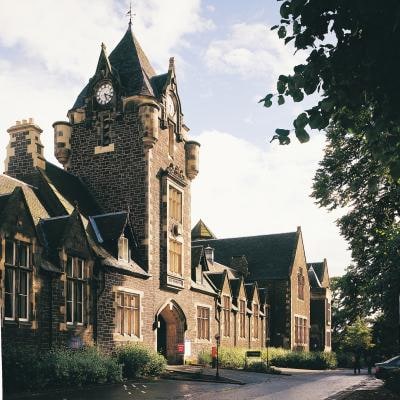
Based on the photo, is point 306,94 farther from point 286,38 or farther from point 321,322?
point 321,322

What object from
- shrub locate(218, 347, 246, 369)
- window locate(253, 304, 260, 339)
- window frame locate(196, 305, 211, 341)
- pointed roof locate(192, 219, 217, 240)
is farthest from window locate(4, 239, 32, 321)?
pointed roof locate(192, 219, 217, 240)

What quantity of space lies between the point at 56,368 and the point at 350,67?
14.9 meters

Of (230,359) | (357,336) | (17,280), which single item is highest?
(17,280)

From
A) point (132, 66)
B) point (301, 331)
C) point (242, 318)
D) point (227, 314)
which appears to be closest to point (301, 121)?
point (132, 66)

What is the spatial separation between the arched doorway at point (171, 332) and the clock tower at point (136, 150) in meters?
1.78

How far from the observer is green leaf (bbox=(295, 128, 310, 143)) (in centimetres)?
768

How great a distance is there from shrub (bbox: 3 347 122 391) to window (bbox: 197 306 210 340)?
42.7 ft

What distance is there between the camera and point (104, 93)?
1211 inches

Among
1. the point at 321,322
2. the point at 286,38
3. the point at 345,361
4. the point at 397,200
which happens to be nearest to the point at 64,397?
the point at 286,38

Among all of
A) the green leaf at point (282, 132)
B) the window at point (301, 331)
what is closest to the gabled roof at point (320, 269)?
the window at point (301, 331)

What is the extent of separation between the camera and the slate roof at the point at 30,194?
23594 millimetres

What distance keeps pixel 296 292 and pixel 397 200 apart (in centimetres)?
3028

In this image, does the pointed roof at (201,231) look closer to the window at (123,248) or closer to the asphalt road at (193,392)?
the window at (123,248)

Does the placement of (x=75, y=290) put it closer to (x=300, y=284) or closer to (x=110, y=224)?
(x=110, y=224)
